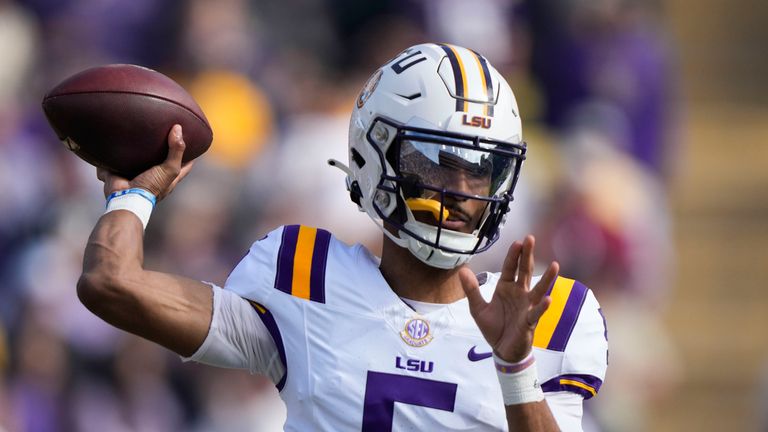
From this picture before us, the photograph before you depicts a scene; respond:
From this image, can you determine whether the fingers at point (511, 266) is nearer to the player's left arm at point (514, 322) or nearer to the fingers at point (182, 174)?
the player's left arm at point (514, 322)

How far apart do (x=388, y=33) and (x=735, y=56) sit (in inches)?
137

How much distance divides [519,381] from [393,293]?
0.49 metres

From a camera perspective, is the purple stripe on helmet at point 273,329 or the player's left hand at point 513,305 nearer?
the player's left hand at point 513,305

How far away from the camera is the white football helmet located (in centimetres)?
338

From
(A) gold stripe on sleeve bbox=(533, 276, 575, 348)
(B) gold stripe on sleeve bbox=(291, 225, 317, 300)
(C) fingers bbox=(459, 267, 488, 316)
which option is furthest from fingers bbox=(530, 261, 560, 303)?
(B) gold stripe on sleeve bbox=(291, 225, 317, 300)

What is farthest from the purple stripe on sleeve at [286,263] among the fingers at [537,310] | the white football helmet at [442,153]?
the fingers at [537,310]

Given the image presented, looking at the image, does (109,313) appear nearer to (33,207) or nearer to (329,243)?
(329,243)

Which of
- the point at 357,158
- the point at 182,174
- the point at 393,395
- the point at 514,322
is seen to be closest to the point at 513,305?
the point at 514,322

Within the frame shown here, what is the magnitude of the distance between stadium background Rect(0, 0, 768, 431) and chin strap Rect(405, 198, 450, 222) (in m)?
2.83

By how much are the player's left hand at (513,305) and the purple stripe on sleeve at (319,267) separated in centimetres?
45

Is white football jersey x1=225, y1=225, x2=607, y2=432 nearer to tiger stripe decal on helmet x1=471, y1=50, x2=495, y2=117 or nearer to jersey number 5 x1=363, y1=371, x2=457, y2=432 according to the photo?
jersey number 5 x1=363, y1=371, x2=457, y2=432

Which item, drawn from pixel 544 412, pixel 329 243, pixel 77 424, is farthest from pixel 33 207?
pixel 544 412

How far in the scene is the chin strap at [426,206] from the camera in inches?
133

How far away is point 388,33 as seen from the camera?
309 inches
